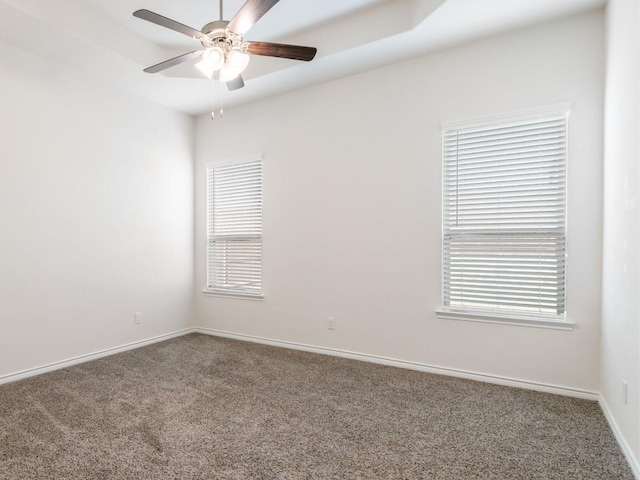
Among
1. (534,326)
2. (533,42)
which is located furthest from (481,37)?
(534,326)

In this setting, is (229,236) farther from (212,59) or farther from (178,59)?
(212,59)

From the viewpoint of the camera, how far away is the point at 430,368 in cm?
339

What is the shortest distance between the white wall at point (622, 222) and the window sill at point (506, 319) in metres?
0.28

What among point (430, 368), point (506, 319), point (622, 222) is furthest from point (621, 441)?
point (430, 368)

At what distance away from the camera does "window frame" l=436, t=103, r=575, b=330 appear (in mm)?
2854

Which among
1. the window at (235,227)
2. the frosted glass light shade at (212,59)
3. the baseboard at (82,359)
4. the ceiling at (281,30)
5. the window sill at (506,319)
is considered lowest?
the baseboard at (82,359)

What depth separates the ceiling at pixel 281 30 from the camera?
110 inches

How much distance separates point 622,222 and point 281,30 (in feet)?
10.1

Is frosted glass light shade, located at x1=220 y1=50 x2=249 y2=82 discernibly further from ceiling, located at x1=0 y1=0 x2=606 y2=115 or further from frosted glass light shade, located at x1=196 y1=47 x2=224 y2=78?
ceiling, located at x1=0 y1=0 x2=606 y2=115

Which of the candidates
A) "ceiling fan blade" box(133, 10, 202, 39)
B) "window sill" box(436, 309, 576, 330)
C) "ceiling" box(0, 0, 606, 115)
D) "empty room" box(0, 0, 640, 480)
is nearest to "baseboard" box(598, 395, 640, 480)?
"empty room" box(0, 0, 640, 480)

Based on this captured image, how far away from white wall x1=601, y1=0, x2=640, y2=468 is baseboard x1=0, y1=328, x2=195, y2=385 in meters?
4.36

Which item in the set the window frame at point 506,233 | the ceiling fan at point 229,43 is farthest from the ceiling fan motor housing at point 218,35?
the window frame at point 506,233

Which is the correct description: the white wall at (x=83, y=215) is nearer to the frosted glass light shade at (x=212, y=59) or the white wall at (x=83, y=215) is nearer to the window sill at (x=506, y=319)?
the frosted glass light shade at (x=212, y=59)

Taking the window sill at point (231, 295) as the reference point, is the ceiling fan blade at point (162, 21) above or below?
above
